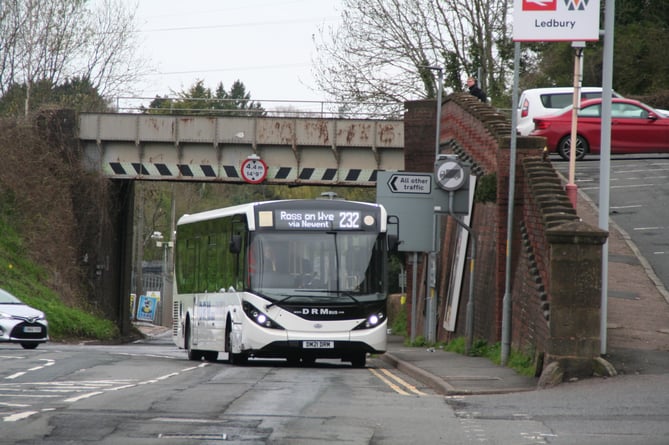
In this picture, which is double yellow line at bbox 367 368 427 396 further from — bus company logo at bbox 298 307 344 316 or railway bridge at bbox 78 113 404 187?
railway bridge at bbox 78 113 404 187

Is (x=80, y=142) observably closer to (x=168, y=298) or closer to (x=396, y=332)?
(x=396, y=332)

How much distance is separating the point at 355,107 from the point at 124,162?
43.3 feet

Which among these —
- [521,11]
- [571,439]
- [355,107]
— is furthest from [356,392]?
[355,107]

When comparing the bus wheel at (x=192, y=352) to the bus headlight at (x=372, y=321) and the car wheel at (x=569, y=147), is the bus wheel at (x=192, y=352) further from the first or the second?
the car wheel at (x=569, y=147)

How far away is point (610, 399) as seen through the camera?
1334cm

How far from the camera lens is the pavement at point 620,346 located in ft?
52.2

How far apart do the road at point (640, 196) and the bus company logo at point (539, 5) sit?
528 cm

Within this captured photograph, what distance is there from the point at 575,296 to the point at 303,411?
4986 mm

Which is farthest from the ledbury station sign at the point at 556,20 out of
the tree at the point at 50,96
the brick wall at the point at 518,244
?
the tree at the point at 50,96

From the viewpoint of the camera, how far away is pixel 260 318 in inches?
814

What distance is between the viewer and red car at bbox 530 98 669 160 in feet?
106

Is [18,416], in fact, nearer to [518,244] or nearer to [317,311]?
[317,311]

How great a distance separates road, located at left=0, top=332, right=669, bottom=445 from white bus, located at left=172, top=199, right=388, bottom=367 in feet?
8.47

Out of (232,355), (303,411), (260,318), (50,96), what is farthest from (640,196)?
(50,96)
